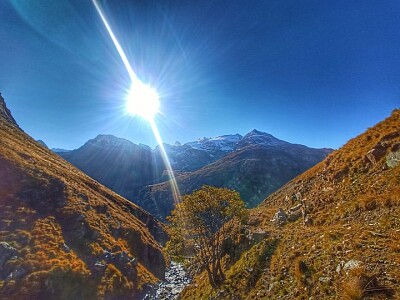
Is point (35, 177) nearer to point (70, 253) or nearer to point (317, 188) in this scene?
point (70, 253)

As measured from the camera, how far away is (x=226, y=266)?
35.0m

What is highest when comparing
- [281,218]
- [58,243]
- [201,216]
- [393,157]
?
[58,243]

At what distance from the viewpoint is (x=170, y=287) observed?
58969 millimetres

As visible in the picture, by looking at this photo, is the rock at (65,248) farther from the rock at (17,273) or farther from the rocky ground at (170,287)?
the rocky ground at (170,287)

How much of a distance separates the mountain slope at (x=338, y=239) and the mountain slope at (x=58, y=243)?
25.1 meters

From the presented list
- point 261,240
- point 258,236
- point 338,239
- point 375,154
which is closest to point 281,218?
point 258,236

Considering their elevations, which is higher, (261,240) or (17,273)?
(17,273)

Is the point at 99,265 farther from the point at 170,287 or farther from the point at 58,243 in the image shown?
the point at 170,287

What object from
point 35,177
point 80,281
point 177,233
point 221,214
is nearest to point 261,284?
point 221,214

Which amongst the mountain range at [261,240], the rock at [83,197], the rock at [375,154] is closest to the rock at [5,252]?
the mountain range at [261,240]

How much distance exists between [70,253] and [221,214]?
3447 cm

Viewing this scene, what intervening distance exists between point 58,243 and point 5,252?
9526 mm

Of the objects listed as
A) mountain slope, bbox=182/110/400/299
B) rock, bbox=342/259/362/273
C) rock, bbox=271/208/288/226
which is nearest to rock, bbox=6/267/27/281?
mountain slope, bbox=182/110/400/299

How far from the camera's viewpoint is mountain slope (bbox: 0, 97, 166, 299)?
41719 mm
